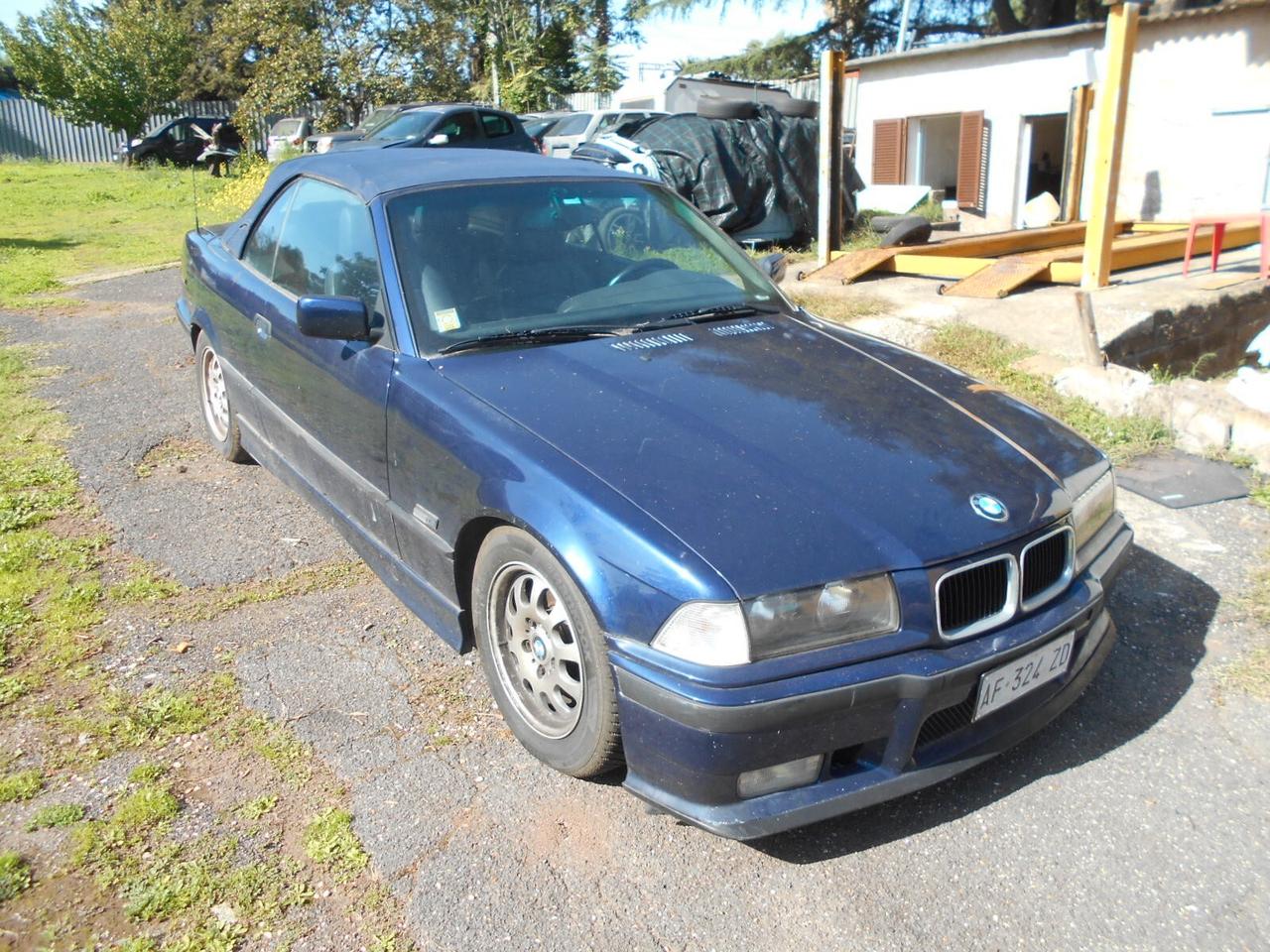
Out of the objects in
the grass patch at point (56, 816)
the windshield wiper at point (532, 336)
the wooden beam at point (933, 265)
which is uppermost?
the windshield wiper at point (532, 336)

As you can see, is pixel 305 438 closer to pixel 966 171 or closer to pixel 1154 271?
pixel 1154 271

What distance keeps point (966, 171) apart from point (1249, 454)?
41.2ft

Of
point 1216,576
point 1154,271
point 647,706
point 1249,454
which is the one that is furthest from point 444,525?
point 1154,271

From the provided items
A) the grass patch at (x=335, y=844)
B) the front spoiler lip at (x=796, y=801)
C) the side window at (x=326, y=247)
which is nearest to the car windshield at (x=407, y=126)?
the side window at (x=326, y=247)

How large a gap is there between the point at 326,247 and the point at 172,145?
Answer: 83.5 feet

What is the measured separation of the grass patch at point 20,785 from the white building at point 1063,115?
1074cm

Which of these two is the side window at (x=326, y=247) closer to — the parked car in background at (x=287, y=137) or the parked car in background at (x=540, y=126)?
the parked car in background at (x=540, y=126)

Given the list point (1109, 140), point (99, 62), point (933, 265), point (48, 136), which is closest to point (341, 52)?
point (99, 62)

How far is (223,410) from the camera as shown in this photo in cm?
518

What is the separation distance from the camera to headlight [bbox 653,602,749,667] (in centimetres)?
234

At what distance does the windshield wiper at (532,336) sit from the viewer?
10.9ft

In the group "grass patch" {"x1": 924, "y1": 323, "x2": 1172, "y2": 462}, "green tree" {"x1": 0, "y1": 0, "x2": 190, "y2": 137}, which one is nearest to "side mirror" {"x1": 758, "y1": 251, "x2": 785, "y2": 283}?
"grass patch" {"x1": 924, "y1": 323, "x2": 1172, "y2": 462}

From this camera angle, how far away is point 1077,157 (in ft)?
39.0

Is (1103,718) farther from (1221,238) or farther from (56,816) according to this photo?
(1221,238)
